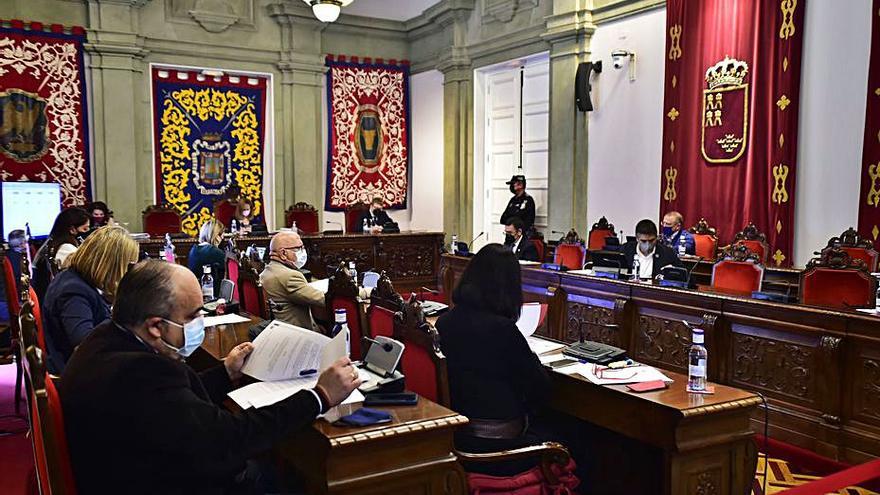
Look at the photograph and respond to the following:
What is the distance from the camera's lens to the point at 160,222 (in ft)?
31.3

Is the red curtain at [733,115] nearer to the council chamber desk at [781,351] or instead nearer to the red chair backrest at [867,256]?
the red chair backrest at [867,256]

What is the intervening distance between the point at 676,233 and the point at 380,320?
16.3 ft

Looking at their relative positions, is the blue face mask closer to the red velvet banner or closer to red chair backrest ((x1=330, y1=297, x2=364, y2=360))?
red chair backrest ((x1=330, y1=297, x2=364, y2=360))

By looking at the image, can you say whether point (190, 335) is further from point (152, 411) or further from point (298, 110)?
point (298, 110)

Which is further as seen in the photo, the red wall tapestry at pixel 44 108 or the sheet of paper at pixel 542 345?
the red wall tapestry at pixel 44 108

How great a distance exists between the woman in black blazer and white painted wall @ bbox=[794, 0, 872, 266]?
5045 mm

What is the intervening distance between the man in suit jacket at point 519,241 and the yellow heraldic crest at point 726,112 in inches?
82.4

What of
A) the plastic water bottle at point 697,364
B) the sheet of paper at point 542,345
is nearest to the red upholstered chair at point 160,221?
the sheet of paper at point 542,345

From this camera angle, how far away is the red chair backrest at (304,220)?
10.5 m

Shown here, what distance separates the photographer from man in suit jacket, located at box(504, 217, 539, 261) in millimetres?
6863

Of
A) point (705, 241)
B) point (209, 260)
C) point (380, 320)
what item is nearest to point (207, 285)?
point (209, 260)

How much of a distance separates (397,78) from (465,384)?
1026 cm

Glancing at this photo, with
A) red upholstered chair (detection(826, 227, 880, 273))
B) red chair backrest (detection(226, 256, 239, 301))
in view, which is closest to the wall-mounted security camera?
red upholstered chair (detection(826, 227, 880, 273))

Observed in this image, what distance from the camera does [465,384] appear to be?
2.58 metres
